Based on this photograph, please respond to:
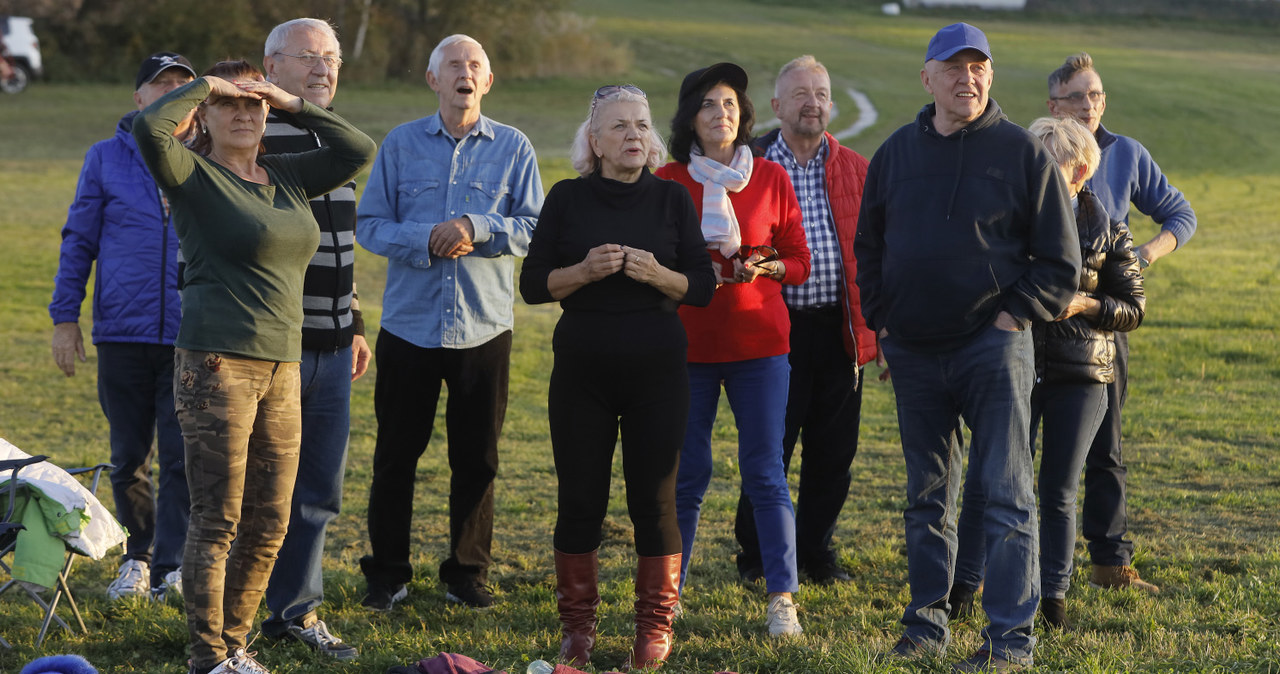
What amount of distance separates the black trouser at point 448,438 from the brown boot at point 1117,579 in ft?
8.73

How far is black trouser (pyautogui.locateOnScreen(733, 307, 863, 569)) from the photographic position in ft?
18.4

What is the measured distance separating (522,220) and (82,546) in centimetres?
212

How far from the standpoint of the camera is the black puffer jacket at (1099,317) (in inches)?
187

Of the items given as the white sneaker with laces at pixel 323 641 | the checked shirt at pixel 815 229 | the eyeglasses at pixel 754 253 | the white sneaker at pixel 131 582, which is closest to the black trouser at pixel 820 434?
the checked shirt at pixel 815 229

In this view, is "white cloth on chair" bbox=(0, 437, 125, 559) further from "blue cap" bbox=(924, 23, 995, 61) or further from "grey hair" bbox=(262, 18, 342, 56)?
"blue cap" bbox=(924, 23, 995, 61)

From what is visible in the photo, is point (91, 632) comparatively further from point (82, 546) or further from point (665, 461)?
point (665, 461)

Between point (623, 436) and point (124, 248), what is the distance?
8.04 feet

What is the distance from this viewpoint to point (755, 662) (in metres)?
4.46

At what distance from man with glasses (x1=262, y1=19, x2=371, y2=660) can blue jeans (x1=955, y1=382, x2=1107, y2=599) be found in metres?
2.52

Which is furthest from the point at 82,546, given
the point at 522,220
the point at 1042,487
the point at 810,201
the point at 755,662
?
the point at 1042,487

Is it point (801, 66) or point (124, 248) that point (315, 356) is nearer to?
point (124, 248)

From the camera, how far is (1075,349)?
4770mm

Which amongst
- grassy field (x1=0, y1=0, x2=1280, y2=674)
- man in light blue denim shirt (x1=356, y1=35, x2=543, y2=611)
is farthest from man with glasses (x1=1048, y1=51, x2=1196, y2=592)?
man in light blue denim shirt (x1=356, y1=35, x2=543, y2=611)

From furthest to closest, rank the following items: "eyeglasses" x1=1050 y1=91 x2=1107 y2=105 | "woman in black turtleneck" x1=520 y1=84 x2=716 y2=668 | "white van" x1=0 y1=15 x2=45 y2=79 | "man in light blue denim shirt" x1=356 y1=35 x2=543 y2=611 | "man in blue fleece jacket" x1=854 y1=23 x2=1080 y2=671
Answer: "white van" x1=0 y1=15 x2=45 y2=79, "eyeglasses" x1=1050 y1=91 x2=1107 y2=105, "man in light blue denim shirt" x1=356 y1=35 x2=543 y2=611, "woman in black turtleneck" x1=520 y1=84 x2=716 y2=668, "man in blue fleece jacket" x1=854 y1=23 x2=1080 y2=671
